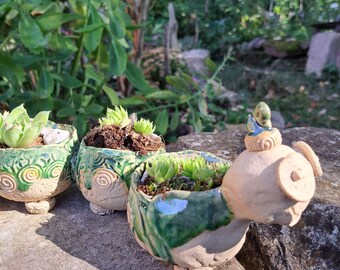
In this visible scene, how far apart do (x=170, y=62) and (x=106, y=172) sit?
2.21m

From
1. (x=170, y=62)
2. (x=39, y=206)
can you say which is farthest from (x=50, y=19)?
(x=170, y=62)

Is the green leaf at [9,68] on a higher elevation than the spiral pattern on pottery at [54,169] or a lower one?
higher


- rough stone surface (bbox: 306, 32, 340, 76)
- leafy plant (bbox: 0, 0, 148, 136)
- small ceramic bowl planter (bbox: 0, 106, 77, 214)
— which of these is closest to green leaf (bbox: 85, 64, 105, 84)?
leafy plant (bbox: 0, 0, 148, 136)

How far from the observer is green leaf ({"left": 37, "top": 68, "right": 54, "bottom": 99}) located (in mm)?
1705

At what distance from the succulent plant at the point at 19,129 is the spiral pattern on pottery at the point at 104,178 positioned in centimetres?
20

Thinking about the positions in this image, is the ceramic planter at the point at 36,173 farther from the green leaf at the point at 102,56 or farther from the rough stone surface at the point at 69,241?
the green leaf at the point at 102,56

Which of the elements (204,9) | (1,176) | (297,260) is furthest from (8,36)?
(204,9)

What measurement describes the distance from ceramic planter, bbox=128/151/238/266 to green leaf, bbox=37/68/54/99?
0.97m

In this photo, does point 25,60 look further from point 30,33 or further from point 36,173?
point 36,173

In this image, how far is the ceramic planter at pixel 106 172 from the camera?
42.6 inches

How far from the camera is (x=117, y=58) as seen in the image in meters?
1.84

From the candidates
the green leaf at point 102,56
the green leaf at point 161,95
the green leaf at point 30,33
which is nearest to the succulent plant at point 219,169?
the green leaf at point 30,33

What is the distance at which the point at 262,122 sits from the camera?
79 cm

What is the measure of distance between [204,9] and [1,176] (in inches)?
194
